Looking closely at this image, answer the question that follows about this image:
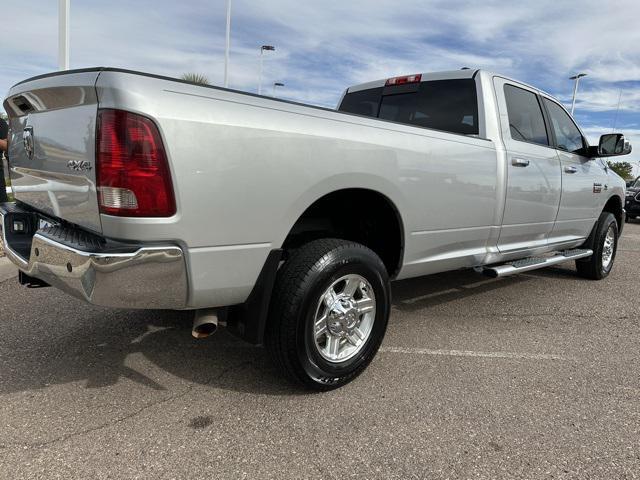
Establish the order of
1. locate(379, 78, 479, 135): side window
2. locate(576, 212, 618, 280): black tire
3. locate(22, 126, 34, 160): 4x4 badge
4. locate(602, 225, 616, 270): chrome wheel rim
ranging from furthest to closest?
locate(602, 225, 616, 270): chrome wheel rim → locate(576, 212, 618, 280): black tire → locate(379, 78, 479, 135): side window → locate(22, 126, 34, 160): 4x4 badge

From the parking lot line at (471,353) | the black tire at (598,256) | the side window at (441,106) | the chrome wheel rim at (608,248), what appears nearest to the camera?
the parking lot line at (471,353)

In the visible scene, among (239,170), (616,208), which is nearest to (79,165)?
(239,170)

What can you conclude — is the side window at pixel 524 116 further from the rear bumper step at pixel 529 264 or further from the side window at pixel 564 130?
the rear bumper step at pixel 529 264

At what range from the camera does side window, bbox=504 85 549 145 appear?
13.4ft

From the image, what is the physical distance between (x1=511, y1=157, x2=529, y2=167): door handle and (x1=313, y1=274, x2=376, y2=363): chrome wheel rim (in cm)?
175

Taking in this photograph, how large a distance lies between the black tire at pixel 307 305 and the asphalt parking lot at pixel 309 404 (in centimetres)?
16

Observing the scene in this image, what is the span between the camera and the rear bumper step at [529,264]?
12.4 ft

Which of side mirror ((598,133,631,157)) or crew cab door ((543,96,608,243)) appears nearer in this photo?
crew cab door ((543,96,608,243))

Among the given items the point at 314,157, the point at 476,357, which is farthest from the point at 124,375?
the point at 476,357

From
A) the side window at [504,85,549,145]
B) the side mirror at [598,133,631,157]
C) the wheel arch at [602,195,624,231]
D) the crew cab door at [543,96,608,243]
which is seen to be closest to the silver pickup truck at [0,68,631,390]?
the side window at [504,85,549,145]

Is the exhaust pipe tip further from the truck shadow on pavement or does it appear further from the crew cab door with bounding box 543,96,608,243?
the crew cab door with bounding box 543,96,608,243

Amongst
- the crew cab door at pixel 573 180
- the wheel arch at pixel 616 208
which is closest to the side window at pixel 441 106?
the crew cab door at pixel 573 180

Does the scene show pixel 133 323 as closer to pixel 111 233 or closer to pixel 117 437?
pixel 117 437

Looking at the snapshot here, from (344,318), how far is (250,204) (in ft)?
2.97
